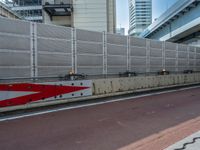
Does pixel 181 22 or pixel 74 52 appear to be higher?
pixel 181 22

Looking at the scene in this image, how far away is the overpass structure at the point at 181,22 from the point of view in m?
26.4

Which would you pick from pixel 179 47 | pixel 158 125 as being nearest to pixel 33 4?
pixel 179 47

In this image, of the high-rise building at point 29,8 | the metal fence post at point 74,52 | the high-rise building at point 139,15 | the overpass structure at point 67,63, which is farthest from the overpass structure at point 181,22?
the high-rise building at point 29,8

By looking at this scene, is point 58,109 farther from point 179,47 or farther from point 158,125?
point 179,47

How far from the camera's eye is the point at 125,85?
1560 centimetres

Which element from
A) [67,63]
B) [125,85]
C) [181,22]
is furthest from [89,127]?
[181,22]

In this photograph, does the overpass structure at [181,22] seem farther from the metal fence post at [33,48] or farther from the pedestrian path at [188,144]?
the pedestrian path at [188,144]

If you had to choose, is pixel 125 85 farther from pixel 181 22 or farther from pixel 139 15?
pixel 139 15

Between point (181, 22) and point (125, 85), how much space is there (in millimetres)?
18012

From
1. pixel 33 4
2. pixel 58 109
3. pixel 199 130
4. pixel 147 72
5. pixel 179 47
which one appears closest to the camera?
pixel 199 130

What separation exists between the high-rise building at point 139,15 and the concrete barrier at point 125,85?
236 ft

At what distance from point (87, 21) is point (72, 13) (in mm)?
2136

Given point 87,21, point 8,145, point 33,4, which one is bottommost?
point 8,145

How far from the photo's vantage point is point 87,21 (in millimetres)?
33531
